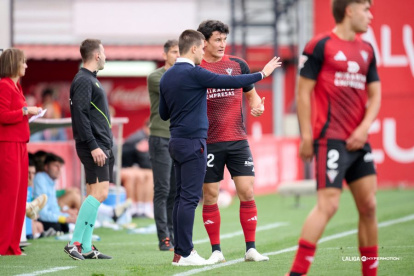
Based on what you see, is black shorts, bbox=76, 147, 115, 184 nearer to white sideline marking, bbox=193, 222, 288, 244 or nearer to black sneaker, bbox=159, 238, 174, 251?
black sneaker, bbox=159, 238, 174, 251

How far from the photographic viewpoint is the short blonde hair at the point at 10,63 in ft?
32.1

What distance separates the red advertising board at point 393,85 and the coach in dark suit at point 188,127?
15.1 m

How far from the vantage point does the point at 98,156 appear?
9.08 metres

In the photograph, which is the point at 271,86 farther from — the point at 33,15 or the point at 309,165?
the point at 33,15

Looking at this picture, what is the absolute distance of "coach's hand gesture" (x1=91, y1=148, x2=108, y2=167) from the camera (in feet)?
29.7

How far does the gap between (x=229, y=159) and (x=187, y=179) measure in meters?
0.69

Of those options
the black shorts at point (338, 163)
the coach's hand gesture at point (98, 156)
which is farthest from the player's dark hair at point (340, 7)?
the coach's hand gesture at point (98, 156)

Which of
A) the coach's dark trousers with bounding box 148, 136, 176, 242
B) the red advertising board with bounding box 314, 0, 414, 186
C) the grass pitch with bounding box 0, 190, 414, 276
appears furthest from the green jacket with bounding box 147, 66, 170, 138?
the red advertising board with bounding box 314, 0, 414, 186

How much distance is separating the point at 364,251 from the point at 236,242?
439cm

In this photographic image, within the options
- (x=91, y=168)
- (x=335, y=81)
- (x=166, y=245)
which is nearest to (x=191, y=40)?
(x=91, y=168)

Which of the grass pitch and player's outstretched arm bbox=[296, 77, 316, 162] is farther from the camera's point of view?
the grass pitch

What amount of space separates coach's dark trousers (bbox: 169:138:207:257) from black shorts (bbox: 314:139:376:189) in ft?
5.87


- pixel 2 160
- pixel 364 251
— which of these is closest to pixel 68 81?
pixel 2 160

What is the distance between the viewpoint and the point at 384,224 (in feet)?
42.4
